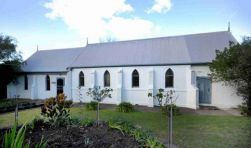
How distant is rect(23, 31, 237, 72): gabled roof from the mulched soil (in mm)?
13241

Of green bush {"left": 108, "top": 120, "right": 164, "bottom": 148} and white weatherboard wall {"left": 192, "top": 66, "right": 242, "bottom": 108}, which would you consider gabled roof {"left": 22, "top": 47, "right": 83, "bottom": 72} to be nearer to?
white weatherboard wall {"left": 192, "top": 66, "right": 242, "bottom": 108}

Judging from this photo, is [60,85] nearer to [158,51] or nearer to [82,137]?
[158,51]

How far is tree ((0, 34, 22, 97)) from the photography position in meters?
22.7

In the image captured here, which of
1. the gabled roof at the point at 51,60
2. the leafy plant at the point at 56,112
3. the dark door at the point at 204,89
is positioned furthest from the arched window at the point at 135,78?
the leafy plant at the point at 56,112

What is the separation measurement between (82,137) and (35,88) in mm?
20788

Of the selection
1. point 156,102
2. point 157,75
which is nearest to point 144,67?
point 157,75

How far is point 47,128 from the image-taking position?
807cm

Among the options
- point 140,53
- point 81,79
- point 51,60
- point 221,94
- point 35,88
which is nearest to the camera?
point 221,94

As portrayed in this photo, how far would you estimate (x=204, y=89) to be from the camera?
1919 cm

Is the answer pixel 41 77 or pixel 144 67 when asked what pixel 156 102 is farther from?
pixel 41 77

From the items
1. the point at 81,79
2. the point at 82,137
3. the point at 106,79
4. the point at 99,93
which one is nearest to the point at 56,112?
the point at 82,137

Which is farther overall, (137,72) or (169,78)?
(137,72)

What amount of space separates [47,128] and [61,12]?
4533 mm

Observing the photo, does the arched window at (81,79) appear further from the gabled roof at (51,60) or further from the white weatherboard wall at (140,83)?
the gabled roof at (51,60)
